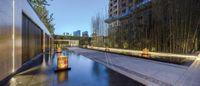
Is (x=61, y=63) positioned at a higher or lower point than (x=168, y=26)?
lower

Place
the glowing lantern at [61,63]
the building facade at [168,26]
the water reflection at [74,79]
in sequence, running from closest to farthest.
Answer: the water reflection at [74,79] → the glowing lantern at [61,63] → the building facade at [168,26]

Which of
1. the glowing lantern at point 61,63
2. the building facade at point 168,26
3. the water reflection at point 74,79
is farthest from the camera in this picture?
the building facade at point 168,26

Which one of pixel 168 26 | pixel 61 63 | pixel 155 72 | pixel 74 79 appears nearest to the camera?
pixel 74 79

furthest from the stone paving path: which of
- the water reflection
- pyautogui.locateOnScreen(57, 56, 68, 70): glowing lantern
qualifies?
pyautogui.locateOnScreen(57, 56, 68, 70): glowing lantern

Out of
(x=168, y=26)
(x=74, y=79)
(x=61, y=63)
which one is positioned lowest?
(x=74, y=79)

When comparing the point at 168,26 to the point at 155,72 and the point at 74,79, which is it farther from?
the point at 74,79

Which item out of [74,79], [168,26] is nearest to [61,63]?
[74,79]

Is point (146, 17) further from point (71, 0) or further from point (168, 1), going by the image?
point (71, 0)

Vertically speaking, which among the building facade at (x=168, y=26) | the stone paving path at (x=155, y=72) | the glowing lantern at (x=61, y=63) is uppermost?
the building facade at (x=168, y=26)

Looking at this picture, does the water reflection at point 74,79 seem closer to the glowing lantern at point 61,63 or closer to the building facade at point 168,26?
the glowing lantern at point 61,63

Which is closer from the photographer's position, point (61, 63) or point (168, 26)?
point (61, 63)

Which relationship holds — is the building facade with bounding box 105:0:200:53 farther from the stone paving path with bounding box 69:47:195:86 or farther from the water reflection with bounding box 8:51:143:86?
the water reflection with bounding box 8:51:143:86

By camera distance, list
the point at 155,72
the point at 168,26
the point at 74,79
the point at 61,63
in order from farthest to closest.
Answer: the point at 168,26 → the point at 61,63 → the point at 155,72 → the point at 74,79

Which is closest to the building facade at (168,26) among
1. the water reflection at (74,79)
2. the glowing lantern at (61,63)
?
the water reflection at (74,79)
